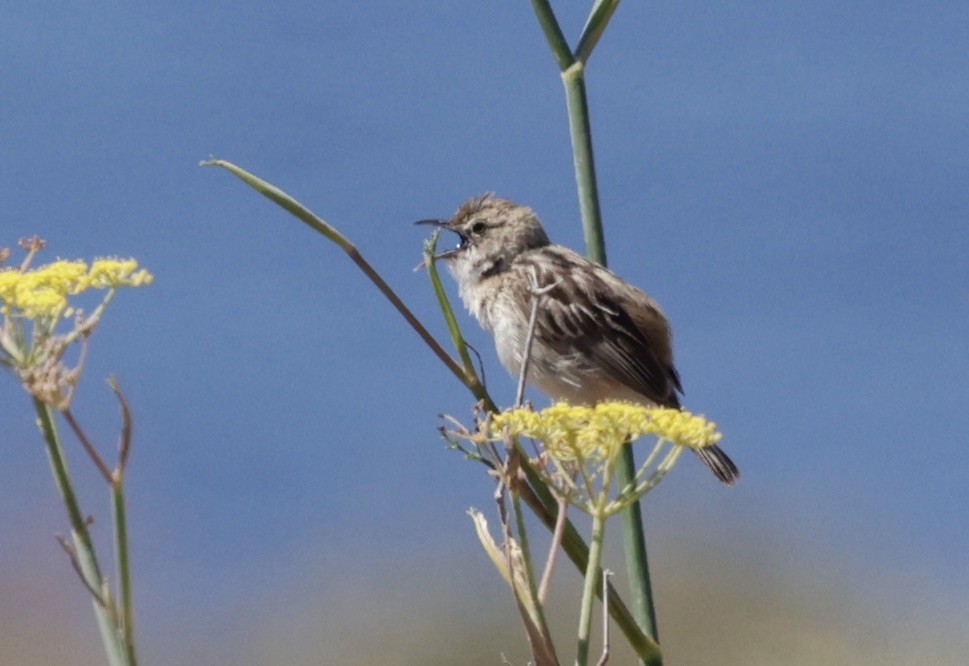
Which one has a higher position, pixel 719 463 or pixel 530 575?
pixel 719 463

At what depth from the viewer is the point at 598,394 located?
5.71 meters

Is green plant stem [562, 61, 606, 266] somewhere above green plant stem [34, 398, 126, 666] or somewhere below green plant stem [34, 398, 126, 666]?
above

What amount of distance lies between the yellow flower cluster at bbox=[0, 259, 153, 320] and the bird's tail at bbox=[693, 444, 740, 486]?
426 centimetres

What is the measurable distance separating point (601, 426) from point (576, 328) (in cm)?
407

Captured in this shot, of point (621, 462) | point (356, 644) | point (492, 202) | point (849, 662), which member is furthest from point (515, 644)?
point (621, 462)

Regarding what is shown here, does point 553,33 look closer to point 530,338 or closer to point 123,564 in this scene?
point 530,338

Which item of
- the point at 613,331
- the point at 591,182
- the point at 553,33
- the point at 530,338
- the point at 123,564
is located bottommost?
the point at 123,564

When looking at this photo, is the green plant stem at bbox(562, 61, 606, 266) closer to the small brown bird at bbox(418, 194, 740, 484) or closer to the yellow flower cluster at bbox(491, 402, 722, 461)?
the yellow flower cluster at bbox(491, 402, 722, 461)

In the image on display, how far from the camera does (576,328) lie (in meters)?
5.78

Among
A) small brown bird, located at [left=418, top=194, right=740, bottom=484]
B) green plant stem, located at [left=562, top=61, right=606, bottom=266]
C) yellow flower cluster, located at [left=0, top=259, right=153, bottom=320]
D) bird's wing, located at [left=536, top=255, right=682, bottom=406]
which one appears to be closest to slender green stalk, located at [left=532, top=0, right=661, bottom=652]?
green plant stem, located at [left=562, top=61, right=606, bottom=266]

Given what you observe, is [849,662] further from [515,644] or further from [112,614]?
[112,614]

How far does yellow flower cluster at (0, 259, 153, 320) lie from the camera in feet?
5.65

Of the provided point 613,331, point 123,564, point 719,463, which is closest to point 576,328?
point 613,331

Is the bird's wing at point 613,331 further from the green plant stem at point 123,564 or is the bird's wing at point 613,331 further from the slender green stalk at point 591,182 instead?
the green plant stem at point 123,564
